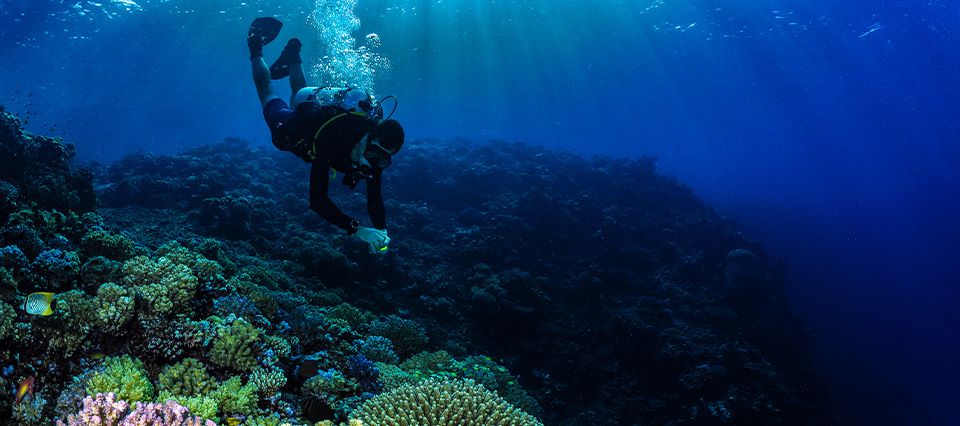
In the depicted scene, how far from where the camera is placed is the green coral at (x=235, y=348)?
3.78m

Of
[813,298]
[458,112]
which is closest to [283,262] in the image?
[813,298]

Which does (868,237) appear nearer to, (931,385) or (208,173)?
(931,385)

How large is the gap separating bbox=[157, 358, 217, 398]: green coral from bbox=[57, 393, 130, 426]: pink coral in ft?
2.06

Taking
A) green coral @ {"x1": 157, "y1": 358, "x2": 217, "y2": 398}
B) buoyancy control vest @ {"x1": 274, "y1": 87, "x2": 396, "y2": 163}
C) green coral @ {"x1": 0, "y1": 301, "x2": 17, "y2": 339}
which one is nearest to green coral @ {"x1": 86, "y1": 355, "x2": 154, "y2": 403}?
green coral @ {"x1": 157, "y1": 358, "x2": 217, "y2": 398}

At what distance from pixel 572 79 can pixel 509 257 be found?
60473 millimetres

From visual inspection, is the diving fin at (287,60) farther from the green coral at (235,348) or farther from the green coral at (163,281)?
the green coral at (235,348)

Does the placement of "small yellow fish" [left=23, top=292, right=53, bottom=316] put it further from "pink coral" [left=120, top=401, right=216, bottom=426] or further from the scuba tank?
the scuba tank

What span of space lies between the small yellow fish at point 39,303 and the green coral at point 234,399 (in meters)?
1.41

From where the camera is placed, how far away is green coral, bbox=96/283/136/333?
3602 mm

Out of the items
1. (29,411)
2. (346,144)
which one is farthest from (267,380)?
(346,144)

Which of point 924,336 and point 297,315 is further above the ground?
point 297,315

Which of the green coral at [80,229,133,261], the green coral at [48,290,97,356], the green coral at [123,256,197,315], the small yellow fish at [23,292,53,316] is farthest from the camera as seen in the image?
the green coral at [80,229,133,261]

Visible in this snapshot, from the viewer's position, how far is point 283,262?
994 centimetres

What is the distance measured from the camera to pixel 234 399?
3.29 metres
